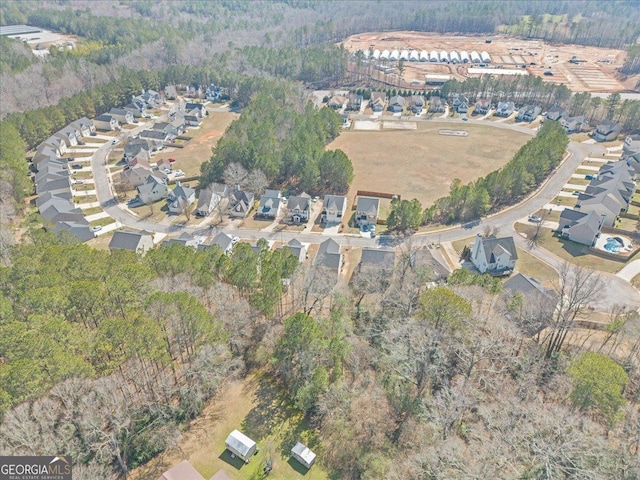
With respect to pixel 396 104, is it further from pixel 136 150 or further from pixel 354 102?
pixel 136 150

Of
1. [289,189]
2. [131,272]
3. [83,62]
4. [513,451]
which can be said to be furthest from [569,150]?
[83,62]

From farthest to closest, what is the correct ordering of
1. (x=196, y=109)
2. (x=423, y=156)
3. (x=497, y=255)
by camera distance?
(x=196, y=109), (x=423, y=156), (x=497, y=255)

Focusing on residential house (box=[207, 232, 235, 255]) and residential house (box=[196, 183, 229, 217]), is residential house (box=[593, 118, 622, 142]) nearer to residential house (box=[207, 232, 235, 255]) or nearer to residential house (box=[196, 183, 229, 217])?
residential house (box=[196, 183, 229, 217])

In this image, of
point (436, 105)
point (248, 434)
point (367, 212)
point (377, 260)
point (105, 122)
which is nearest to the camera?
point (248, 434)

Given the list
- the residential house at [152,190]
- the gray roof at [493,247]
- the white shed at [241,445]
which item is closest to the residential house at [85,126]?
the residential house at [152,190]

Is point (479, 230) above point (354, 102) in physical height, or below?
below

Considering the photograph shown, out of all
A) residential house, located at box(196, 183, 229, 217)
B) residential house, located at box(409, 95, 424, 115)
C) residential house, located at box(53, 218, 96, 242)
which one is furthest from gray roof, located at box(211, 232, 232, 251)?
residential house, located at box(409, 95, 424, 115)

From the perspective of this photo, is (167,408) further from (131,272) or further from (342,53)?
(342,53)

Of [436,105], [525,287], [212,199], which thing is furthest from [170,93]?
[525,287]
